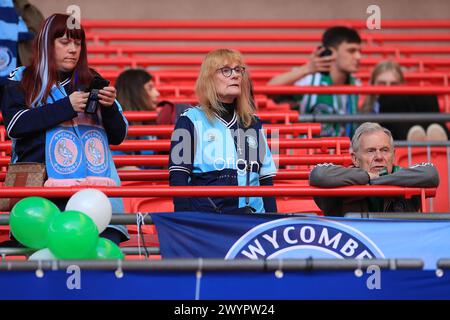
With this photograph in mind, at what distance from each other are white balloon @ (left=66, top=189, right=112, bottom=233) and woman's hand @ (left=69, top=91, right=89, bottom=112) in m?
0.51

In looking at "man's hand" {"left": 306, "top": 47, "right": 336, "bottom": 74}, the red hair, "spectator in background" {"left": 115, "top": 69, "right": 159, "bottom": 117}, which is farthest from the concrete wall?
the red hair

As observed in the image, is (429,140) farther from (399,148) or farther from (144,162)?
(144,162)

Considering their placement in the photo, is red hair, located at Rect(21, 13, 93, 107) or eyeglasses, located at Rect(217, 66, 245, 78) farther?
eyeglasses, located at Rect(217, 66, 245, 78)

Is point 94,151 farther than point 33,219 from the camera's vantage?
Yes

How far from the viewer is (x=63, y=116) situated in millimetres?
6086

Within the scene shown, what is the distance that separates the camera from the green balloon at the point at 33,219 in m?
5.63

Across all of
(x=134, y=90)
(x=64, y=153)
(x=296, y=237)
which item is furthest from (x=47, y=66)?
(x=134, y=90)

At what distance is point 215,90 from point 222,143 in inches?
13.3

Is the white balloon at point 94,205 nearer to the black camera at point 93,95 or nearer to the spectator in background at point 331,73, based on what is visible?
the black camera at point 93,95

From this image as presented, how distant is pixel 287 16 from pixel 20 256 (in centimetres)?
809

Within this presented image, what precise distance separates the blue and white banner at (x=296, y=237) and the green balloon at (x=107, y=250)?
21 centimetres

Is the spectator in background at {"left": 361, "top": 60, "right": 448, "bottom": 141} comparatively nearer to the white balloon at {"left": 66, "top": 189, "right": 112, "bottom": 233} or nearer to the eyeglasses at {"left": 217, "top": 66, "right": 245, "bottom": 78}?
the eyeglasses at {"left": 217, "top": 66, "right": 245, "bottom": 78}

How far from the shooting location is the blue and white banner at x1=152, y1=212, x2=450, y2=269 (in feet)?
19.0

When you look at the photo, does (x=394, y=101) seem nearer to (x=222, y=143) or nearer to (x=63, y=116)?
(x=222, y=143)
